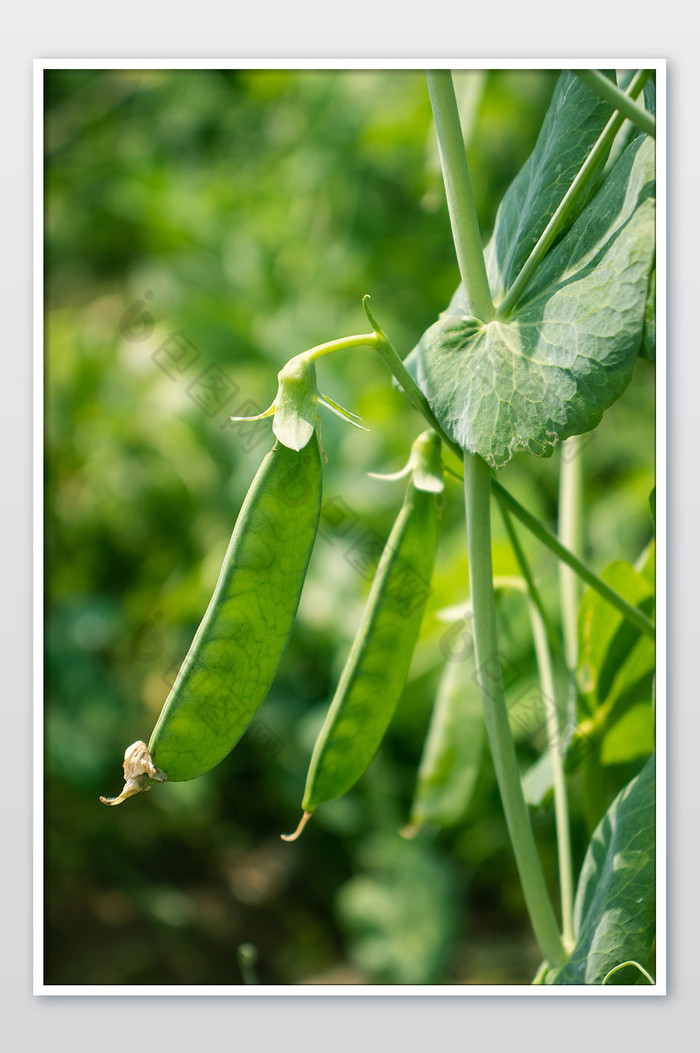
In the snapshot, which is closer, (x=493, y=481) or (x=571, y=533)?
(x=493, y=481)

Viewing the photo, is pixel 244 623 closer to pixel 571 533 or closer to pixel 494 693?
pixel 494 693

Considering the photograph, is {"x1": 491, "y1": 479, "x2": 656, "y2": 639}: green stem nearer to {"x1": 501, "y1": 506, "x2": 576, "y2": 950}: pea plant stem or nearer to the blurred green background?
{"x1": 501, "y1": 506, "x2": 576, "y2": 950}: pea plant stem

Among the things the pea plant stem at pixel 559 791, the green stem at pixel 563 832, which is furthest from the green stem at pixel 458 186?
the green stem at pixel 563 832

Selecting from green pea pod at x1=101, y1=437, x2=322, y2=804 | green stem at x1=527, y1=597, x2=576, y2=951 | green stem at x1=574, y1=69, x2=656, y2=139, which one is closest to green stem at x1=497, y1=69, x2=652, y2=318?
green stem at x1=574, y1=69, x2=656, y2=139

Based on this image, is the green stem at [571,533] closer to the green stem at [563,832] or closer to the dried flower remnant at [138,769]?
the green stem at [563,832]

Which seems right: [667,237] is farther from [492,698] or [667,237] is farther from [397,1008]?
[397,1008]

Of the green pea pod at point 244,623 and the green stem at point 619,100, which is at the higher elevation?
the green stem at point 619,100

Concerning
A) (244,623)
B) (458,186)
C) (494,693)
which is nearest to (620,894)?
(494,693)
